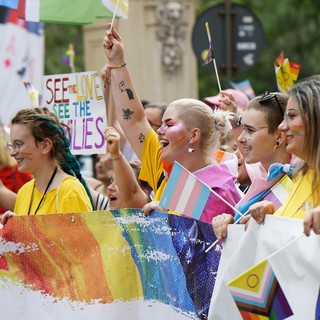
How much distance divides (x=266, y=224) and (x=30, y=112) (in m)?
2.20

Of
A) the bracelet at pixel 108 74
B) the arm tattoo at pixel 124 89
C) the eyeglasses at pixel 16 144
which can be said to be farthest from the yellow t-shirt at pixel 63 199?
the bracelet at pixel 108 74

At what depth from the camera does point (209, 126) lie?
19.5ft

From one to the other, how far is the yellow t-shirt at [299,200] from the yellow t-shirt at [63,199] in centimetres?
162

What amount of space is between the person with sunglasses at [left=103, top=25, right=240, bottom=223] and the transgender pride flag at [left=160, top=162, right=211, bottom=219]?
3.3 inches

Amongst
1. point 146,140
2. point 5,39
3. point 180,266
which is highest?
point 5,39

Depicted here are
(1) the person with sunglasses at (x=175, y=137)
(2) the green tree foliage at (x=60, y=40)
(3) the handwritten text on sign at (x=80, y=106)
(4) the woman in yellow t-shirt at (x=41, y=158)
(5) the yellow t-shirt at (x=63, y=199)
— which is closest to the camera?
(1) the person with sunglasses at (x=175, y=137)

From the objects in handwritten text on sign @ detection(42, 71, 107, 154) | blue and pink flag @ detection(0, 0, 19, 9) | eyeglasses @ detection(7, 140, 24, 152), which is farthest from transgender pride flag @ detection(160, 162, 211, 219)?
blue and pink flag @ detection(0, 0, 19, 9)

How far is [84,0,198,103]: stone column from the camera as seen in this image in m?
14.9

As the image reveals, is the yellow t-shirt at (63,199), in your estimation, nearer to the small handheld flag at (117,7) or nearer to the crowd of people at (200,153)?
the crowd of people at (200,153)

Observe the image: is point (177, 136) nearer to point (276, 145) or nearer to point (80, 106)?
point (276, 145)

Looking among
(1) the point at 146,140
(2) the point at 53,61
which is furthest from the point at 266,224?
(2) the point at 53,61

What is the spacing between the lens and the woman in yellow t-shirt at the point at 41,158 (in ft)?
20.1

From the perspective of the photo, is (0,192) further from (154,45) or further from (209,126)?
(154,45)

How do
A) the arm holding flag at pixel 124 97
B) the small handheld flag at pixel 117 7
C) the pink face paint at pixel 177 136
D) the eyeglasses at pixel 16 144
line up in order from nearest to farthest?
1. the pink face paint at pixel 177 136
2. the eyeglasses at pixel 16 144
3. the arm holding flag at pixel 124 97
4. the small handheld flag at pixel 117 7
